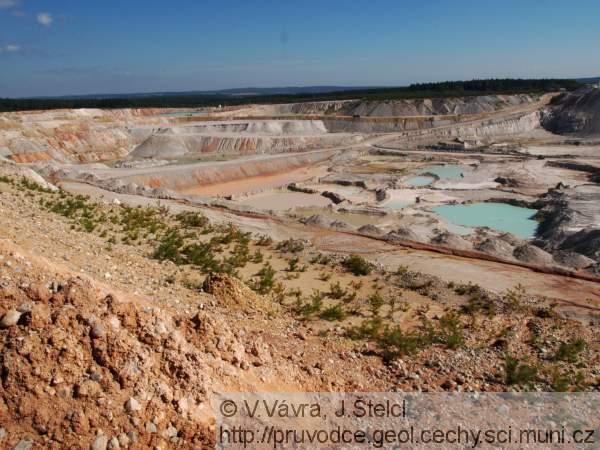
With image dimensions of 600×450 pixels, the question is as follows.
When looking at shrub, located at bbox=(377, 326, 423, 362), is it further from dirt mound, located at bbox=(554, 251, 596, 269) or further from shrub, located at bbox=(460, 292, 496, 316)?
dirt mound, located at bbox=(554, 251, 596, 269)

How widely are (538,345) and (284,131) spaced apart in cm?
6323

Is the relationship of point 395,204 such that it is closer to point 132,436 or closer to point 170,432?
point 170,432

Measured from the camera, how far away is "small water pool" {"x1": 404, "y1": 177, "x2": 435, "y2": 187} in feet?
133

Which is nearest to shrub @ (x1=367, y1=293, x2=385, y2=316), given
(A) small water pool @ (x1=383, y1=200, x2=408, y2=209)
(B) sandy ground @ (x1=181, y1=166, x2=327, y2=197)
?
(A) small water pool @ (x1=383, y1=200, x2=408, y2=209)

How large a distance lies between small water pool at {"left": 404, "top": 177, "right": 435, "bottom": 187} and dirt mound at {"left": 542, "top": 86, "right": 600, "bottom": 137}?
31.7m

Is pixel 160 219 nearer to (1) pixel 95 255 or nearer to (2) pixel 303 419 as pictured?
(1) pixel 95 255

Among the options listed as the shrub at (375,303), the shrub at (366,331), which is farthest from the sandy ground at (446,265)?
the shrub at (366,331)

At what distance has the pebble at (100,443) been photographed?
4258 millimetres

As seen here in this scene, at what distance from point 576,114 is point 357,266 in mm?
67358

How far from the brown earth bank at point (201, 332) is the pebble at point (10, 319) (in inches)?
0.6

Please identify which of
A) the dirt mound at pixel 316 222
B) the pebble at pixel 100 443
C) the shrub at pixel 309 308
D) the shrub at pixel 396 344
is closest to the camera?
the pebble at pixel 100 443

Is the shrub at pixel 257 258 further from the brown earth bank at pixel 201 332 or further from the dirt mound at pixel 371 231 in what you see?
the dirt mound at pixel 371 231

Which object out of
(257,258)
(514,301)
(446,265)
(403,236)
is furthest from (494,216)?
(257,258)

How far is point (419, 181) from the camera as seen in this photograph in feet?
137
